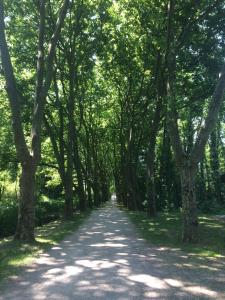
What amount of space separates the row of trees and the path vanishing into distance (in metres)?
2.97

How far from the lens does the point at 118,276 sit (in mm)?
8570

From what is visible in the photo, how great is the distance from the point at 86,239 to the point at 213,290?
328 inches

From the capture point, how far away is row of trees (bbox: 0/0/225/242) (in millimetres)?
14562

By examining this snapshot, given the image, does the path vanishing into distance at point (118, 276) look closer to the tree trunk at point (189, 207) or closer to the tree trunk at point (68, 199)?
the tree trunk at point (189, 207)

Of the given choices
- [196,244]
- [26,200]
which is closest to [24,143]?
[26,200]

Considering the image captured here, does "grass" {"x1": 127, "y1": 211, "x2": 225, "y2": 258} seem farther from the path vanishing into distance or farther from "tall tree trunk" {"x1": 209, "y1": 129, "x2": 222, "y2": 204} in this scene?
"tall tree trunk" {"x1": 209, "y1": 129, "x2": 222, "y2": 204}

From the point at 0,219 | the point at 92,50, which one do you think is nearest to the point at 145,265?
the point at 0,219

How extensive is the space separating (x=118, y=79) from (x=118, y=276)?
78.8 ft

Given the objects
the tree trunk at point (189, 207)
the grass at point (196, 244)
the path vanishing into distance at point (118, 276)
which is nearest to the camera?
the path vanishing into distance at point (118, 276)

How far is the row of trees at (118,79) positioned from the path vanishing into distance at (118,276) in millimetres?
2974

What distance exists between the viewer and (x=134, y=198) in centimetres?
3609

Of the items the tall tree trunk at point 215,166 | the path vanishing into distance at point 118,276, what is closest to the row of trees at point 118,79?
the path vanishing into distance at point 118,276

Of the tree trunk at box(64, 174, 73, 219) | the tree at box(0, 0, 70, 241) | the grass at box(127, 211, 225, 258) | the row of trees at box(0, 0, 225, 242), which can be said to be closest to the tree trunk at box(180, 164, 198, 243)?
the row of trees at box(0, 0, 225, 242)

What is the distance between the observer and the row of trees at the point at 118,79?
573 inches
